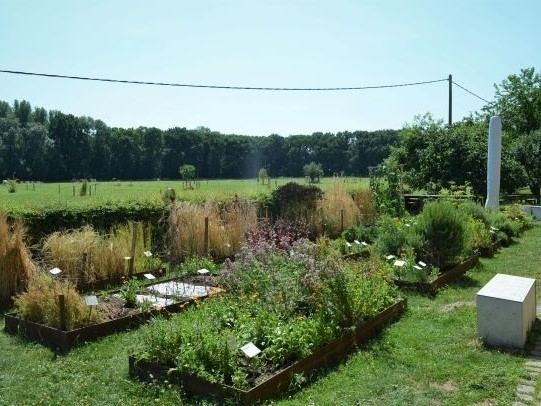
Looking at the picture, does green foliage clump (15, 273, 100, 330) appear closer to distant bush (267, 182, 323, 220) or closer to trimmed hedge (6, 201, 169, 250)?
trimmed hedge (6, 201, 169, 250)

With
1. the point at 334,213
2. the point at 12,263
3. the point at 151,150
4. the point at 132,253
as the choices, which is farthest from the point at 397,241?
the point at 151,150

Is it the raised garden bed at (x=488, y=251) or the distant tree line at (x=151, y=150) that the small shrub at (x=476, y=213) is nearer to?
the raised garden bed at (x=488, y=251)

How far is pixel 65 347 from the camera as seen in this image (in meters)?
5.08

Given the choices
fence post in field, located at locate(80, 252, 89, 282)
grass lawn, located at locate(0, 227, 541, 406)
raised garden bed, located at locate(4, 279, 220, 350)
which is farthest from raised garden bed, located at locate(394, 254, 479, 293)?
fence post in field, located at locate(80, 252, 89, 282)

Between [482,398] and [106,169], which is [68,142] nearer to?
[106,169]

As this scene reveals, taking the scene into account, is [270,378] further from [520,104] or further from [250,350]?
[520,104]

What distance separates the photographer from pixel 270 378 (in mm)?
3900

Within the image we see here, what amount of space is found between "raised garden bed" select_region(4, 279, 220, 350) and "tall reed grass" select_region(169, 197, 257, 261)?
290cm

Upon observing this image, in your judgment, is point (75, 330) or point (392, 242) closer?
point (75, 330)

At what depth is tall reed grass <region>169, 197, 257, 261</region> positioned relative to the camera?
29.3ft

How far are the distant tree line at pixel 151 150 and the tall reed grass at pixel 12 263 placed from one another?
5651 cm

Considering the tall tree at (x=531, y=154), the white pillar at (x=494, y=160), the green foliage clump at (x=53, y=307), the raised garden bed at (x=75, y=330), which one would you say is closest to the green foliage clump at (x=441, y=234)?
the raised garden bed at (x=75, y=330)

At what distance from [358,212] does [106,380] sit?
9.87m

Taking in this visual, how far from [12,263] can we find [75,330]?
1989 millimetres
